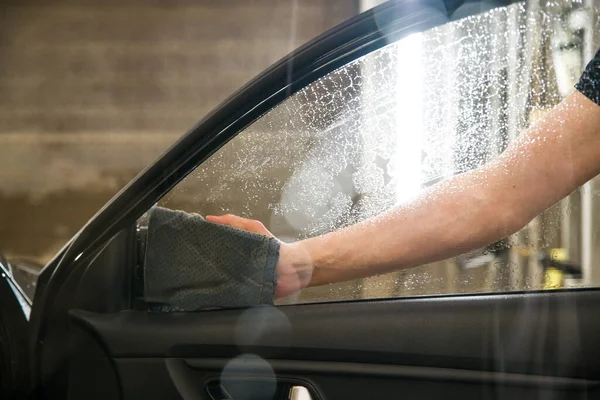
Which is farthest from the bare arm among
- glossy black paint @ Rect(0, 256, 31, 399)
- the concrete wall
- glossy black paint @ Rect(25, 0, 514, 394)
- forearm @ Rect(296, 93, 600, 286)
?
the concrete wall

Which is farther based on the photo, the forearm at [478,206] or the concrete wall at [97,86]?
the concrete wall at [97,86]

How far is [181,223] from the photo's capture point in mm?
1121

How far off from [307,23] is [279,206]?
409 cm

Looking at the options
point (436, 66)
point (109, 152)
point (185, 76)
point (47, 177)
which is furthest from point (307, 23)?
point (436, 66)

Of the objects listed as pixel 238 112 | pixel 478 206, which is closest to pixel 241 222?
pixel 238 112

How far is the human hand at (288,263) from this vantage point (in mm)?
1126

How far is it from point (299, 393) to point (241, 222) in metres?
0.33

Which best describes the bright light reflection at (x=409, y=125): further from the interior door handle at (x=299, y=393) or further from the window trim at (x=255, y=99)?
the interior door handle at (x=299, y=393)

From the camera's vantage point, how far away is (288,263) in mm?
1128

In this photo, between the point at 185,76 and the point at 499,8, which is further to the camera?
the point at 185,76

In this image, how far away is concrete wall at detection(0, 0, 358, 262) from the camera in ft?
17.1

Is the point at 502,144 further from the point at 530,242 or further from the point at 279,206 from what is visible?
the point at 279,206

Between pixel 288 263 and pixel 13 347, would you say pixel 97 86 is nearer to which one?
pixel 13 347

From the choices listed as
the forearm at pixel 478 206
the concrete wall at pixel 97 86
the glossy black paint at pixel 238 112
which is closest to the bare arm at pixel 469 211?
the forearm at pixel 478 206
